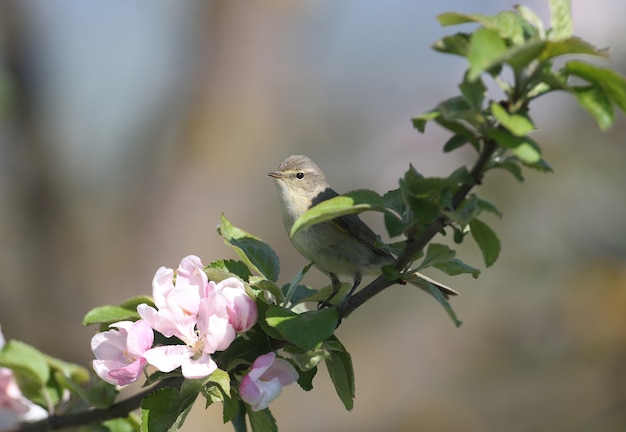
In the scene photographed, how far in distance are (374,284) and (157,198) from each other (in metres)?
5.15

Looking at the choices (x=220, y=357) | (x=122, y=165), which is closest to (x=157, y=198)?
(x=122, y=165)

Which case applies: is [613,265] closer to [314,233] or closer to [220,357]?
[314,233]

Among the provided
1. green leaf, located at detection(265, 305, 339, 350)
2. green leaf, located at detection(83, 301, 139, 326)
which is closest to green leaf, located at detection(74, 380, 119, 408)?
green leaf, located at detection(83, 301, 139, 326)

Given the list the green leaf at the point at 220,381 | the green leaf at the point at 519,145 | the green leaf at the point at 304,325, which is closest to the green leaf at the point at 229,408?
the green leaf at the point at 220,381

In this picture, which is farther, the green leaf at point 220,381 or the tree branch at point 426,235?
the green leaf at point 220,381

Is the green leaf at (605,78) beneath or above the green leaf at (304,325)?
above

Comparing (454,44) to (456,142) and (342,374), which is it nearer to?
(456,142)

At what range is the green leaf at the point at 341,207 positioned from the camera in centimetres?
82

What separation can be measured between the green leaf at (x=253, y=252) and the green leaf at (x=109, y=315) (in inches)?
7.0

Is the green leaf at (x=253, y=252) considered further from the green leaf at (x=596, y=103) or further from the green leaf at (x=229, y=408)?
the green leaf at (x=596, y=103)

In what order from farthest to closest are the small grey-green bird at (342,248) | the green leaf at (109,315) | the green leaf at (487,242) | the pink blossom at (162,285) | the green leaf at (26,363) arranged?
the small grey-green bird at (342,248) < the green leaf at (26,363) < the green leaf at (109,315) < the pink blossom at (162,285) < the green leaf at (487,242)

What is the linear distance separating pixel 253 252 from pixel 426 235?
362 millimetres

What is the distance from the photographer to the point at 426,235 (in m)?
0.82

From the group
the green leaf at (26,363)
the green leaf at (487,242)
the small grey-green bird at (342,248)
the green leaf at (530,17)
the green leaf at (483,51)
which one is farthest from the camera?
the small grey-green bird at (342,248)
